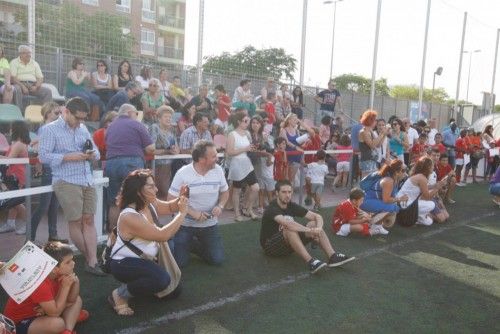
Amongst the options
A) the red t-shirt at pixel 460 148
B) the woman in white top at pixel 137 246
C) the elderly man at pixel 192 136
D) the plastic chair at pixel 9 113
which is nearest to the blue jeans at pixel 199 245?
the woman in white top at pixel 137 246

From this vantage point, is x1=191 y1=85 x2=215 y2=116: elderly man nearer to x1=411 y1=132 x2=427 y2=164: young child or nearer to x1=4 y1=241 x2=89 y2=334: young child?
x1=411 y1=132 x2=427 y2=164: young child

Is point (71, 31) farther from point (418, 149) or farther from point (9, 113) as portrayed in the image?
point (418, 149)

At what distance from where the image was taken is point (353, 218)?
725cm

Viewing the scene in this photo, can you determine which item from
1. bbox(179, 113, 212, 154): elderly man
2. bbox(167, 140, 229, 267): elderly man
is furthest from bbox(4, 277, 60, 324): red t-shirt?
bbox(179, 113, 212, 154): elderly man

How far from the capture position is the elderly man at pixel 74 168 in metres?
4.93

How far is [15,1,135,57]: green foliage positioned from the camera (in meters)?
9.70

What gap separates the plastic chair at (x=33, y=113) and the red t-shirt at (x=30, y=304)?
6.01 metres

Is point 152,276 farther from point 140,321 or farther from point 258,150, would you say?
point 258,150

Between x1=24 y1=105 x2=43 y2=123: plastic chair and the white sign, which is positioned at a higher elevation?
x1=24 y1=105 x2=43 y2=123: plastic chair

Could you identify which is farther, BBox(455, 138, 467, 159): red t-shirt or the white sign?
BBox(455, 138, 467, 159): red t-shirt

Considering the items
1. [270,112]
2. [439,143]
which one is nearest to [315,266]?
[270,112]

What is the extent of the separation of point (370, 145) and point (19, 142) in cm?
590

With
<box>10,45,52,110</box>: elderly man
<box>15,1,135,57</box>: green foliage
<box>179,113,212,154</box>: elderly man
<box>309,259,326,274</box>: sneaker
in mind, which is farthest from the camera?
<box>15,1,135,57</box>: green foliage

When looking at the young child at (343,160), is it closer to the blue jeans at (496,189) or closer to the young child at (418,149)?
the young child at (418,149)
